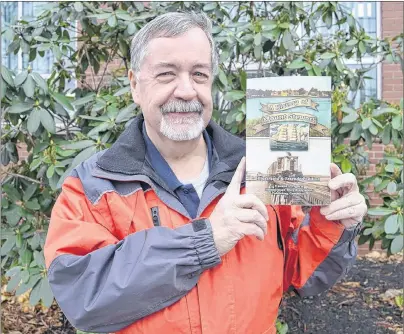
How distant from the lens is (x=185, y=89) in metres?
1.76

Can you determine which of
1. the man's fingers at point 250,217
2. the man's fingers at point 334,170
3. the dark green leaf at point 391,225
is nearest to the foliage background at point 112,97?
the dark green leaf at point 391,225

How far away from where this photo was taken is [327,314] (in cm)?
439

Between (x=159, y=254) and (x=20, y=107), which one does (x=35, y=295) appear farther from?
(x=159, y=254)

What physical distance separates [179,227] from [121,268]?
0.71 feet

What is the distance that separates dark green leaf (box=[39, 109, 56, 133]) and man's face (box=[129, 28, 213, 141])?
1.38 metres

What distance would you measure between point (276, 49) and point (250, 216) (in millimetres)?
2265

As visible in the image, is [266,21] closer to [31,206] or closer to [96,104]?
[96,104]

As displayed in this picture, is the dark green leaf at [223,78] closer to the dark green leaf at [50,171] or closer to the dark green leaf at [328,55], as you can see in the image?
the dark green leaf at [328,55]

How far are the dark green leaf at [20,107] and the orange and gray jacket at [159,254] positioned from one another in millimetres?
1388

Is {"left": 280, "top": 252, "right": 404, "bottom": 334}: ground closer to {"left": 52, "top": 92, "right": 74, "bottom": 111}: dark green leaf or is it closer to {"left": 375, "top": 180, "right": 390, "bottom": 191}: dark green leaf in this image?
{"left": 375, "top": 180, "right": 390, "bottom": 191}: dark green leaf

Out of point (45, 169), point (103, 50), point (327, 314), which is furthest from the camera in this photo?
point (327, 314)

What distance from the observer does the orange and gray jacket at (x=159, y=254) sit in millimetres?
1545

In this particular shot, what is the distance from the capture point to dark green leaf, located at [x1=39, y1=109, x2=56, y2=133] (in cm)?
305

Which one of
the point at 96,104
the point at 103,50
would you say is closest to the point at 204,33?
the point at 96,104
